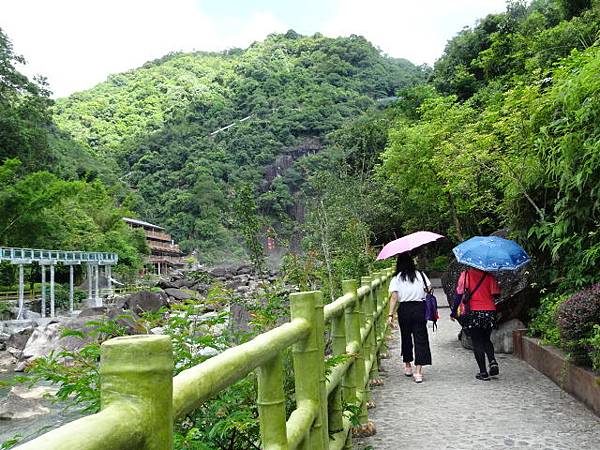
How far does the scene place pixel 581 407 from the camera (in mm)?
4613

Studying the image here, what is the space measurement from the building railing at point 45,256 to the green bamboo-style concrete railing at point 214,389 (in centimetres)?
2368

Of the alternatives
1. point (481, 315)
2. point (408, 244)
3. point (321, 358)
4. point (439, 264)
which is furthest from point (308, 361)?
point (439, 264)

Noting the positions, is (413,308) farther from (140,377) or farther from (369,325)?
(140,377)

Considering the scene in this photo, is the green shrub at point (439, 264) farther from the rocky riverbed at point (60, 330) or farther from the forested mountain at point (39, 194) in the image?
the forested mountain at point (39, 194)

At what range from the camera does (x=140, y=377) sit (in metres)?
0.91

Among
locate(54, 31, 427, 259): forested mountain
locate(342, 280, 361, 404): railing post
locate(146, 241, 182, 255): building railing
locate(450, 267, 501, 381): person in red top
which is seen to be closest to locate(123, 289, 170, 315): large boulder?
locate(450, 267, 501, 381): person in red top

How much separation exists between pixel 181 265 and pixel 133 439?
5898cm

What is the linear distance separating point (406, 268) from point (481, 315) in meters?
0.88

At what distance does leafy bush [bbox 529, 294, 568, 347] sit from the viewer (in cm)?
577

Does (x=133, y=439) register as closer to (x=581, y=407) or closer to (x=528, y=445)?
(x=528, y=445)

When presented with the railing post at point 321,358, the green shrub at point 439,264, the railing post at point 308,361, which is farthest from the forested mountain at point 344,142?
the railing post at point 308,361

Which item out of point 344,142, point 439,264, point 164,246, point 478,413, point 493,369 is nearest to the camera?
point 478,413

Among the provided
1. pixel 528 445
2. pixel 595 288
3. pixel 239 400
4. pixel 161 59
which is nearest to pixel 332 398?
pixel 239 400

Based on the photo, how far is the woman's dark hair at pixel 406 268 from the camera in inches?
237
